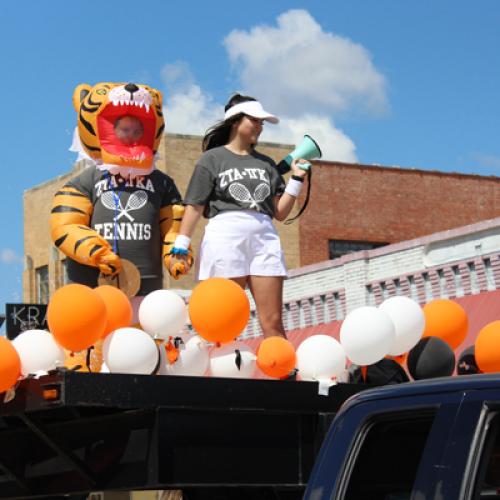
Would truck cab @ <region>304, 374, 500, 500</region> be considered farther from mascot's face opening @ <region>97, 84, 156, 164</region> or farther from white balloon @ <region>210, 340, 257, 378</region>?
mascot's face opening @ <region>97, 84, 156, 164</region>

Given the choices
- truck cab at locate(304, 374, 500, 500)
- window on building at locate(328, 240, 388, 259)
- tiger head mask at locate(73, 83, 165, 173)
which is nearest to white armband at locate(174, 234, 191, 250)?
tiger head mask at locate(73, 83, 165, 173)

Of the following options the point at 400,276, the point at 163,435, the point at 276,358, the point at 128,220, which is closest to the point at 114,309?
the point at 276,358

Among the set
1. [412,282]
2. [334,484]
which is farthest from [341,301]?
[334,484]

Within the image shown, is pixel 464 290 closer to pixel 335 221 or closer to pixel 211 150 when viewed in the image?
pixel 211 150

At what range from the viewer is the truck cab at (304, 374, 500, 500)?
3.27 m

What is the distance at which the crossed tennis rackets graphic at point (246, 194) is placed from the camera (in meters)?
7.38

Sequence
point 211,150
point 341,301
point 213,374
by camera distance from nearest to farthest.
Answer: point 213,374, point 211,150, point 341,301

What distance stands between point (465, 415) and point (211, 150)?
4471 millimetres

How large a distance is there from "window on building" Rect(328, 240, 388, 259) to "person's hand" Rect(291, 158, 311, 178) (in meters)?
22.6

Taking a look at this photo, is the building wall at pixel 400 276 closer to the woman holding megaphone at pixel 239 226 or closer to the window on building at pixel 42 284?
the woman holding megaphone at pixel 239 226

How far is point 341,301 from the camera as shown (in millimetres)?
17219

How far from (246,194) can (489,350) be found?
90.1 inches

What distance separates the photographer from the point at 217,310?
5508 millimetres

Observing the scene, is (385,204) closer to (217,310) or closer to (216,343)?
(216,343)
